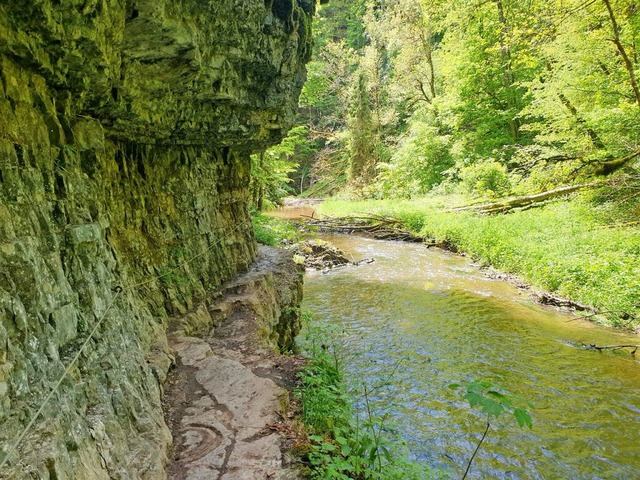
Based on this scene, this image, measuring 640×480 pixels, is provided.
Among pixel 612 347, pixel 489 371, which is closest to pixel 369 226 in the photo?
pixel 612 347

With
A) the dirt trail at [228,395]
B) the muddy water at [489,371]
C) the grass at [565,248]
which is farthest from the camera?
the grass at [565,248]

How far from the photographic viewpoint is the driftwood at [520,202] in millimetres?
14030

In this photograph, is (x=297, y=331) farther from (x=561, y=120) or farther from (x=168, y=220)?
(x=561, y=120)

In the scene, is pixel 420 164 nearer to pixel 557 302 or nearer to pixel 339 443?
pixel 557 302

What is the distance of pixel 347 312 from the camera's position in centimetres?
987

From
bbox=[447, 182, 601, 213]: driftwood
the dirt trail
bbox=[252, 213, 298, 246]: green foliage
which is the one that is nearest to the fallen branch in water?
the dirt trail

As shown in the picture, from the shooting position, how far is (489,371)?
22.5ft

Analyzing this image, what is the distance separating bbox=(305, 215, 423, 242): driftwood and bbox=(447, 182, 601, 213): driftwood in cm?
278

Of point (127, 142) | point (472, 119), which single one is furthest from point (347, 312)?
point (472, 119)

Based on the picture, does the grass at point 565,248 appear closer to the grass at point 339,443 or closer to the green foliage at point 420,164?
the grass at point 339,443

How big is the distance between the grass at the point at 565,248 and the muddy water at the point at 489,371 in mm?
717

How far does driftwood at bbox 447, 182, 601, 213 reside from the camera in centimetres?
1403

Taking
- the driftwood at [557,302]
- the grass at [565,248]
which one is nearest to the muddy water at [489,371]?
the driftwood at [557,302]

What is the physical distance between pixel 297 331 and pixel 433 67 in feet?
86.4
